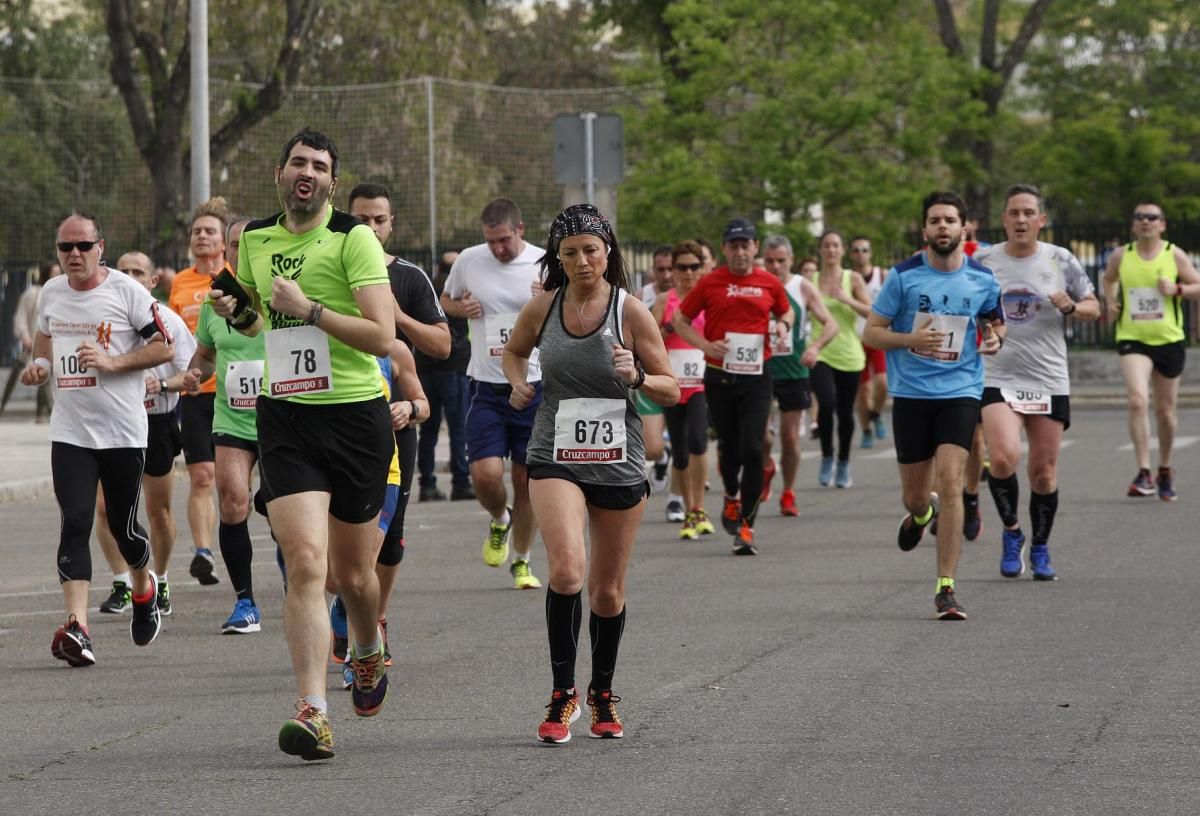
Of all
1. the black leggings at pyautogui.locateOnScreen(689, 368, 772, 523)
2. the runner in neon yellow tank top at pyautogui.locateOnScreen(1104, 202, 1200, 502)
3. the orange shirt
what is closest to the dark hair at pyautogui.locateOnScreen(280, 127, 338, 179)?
the orange shirt

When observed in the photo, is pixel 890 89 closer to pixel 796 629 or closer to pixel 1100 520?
pixel 1100 520

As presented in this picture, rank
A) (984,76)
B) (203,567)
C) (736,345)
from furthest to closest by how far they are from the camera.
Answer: (984,76) → (736,345) → (203,567)

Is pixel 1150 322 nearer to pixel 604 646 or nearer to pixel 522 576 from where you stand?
pixel 522 576

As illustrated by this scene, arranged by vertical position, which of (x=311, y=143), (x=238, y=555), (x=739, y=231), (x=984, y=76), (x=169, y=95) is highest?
(x=984, y=76)

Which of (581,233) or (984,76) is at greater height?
(984,76)

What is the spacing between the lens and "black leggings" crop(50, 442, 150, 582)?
30.6 ft

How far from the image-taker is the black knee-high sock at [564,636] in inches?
285

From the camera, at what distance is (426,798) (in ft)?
20.7

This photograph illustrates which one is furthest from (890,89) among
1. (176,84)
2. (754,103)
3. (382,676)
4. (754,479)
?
(382,676)

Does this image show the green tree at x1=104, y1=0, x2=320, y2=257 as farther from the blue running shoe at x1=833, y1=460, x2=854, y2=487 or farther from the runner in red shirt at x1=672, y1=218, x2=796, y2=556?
the runner in red shirt at x1=672, y1=218, x2=796, y2=556

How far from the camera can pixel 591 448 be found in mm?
7273

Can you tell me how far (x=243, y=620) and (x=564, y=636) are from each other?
336 centimetres

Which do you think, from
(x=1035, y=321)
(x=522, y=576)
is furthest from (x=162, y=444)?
(x=1035, y=321)

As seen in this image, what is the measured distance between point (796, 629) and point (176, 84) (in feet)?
73.8
